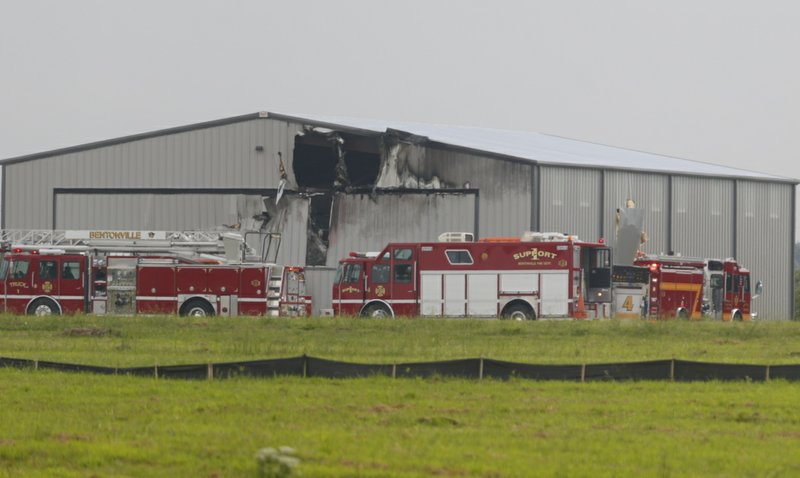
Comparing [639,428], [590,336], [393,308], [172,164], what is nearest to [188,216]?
[172,164]

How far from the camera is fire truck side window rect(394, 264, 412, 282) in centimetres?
4444

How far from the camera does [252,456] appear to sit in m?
14.7

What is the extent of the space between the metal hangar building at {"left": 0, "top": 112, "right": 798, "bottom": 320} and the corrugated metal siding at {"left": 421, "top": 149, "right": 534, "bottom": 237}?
0.05 meters

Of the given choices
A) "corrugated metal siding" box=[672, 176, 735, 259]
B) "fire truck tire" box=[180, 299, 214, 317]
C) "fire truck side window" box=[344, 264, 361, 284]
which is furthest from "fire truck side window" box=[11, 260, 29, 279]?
"corrugated metal siding" box=[672, 176, 735, 259]

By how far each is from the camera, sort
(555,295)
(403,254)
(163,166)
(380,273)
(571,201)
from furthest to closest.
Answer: (163,166)
(571,201)
(380,273)
(403,254)
(555,295)

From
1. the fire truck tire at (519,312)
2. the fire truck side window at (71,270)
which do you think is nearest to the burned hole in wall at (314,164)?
the fire truck side window at (71,270)

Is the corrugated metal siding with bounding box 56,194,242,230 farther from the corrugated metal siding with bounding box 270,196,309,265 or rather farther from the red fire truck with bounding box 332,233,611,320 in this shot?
the red fire truck with bounding box 332,233,611,320

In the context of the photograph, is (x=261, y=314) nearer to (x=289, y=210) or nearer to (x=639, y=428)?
(x=289, y=210)

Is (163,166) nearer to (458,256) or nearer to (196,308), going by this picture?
(196,308)

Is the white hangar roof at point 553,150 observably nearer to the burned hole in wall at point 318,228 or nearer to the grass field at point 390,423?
the burned hole in wall at point 318,228

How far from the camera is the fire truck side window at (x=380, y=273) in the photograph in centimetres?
4472

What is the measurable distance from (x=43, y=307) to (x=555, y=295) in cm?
1658

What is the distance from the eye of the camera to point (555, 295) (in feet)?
141

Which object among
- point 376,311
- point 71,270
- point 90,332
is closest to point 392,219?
point 376,311
